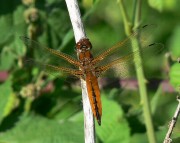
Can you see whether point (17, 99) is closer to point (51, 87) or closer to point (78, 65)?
point (51, 87)

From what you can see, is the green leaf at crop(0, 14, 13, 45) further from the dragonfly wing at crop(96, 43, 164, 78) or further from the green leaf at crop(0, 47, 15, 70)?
the dragonfly wing at crop(96, 43, 164, 78)

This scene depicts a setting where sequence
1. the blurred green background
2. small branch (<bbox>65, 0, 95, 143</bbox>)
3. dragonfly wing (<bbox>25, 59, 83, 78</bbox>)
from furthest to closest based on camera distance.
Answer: the blurred green background → dragonfly wing (<bbox>25, 59, 83, 78</bbox>) → small branch (<bbox>65, 0, 95, 143</bbox>)

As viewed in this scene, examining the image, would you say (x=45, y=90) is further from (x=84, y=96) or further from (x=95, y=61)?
(x=84, y=96)

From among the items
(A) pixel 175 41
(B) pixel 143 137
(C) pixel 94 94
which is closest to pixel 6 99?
(B) pixel 143 137

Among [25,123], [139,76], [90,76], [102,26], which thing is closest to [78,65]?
[90,76]

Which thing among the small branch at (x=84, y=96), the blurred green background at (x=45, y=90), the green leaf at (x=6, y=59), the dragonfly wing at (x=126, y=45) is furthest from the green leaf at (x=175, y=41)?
the small branch at (x=84, y=96)

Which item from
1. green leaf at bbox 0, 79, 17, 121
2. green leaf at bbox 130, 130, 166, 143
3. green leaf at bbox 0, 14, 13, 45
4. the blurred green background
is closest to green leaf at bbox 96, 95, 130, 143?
the blurred green background
